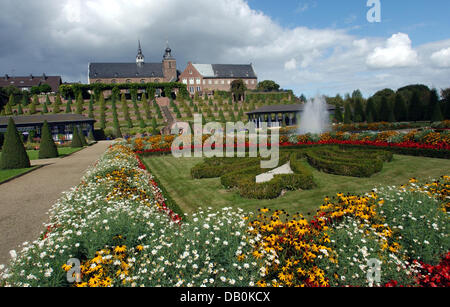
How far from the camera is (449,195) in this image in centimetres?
605

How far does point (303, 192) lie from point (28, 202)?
32.8 ft

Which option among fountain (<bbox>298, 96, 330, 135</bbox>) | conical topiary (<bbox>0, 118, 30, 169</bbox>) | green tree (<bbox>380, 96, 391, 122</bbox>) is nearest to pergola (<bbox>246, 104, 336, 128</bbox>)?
green tree (<bbox>380, 96, 391, 122</bbox>)

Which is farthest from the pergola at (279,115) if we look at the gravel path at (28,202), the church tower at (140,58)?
the church tower at (140,58)

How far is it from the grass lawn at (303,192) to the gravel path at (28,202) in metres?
4.12

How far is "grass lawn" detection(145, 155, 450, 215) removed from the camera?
26.0 feet

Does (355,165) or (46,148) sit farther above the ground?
(46,148)

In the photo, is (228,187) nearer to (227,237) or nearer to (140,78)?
(227,237)

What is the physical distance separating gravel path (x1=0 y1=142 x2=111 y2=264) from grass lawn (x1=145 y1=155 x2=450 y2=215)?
4125 mm

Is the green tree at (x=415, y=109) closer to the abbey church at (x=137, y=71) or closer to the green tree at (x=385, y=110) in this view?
the green tree at (x=385, y=110)

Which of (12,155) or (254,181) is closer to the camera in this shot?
(254,181)

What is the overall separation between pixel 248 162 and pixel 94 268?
9658 mm

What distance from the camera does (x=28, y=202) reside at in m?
9.35

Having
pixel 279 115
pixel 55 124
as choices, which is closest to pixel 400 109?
pixel 279 115

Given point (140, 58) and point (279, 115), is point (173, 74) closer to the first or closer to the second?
point (140, 58)
